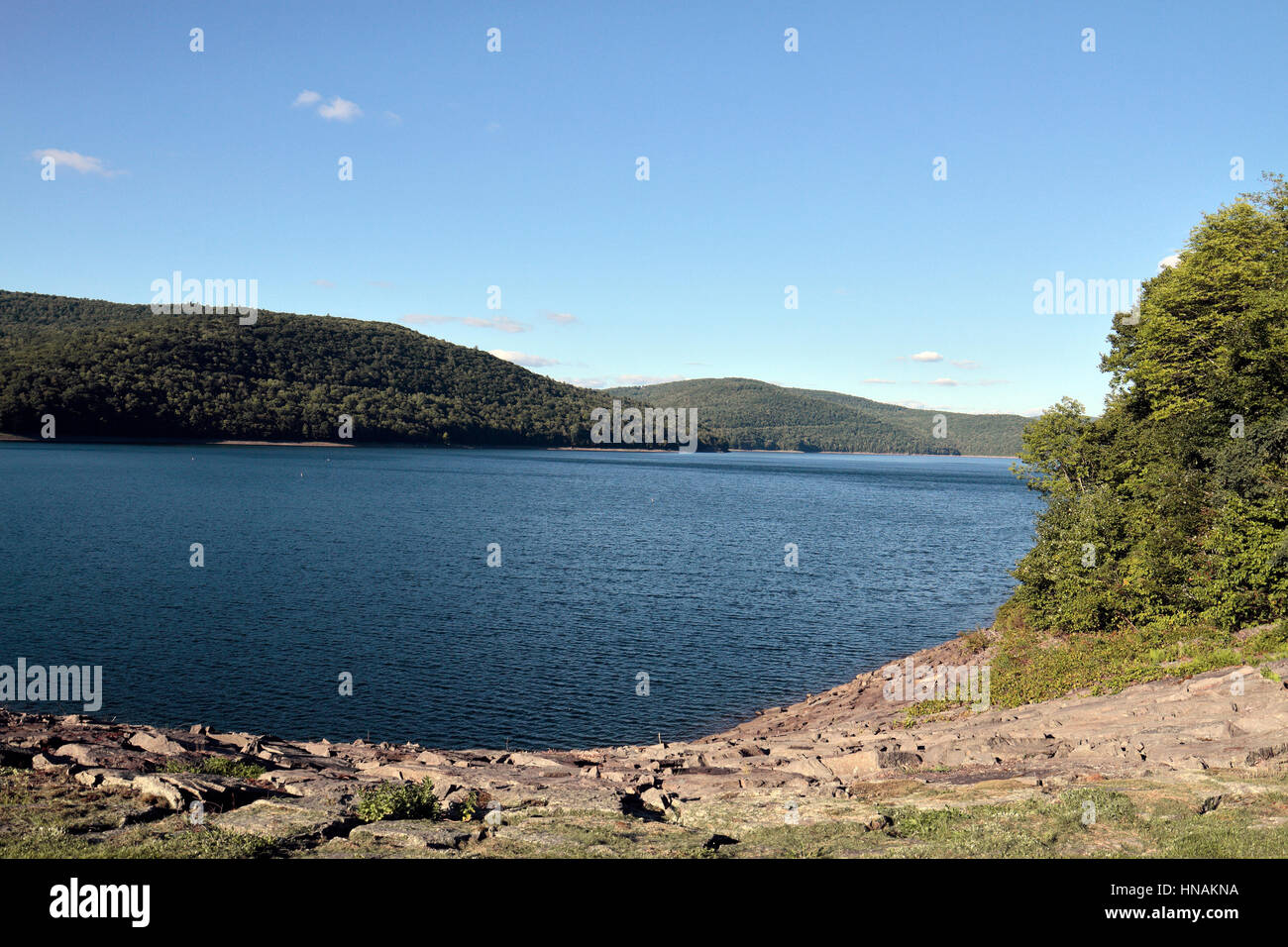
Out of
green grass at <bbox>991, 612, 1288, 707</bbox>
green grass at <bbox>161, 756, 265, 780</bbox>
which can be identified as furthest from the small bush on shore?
green grass at <bbox>991, 612, 1288, 707</bbox>

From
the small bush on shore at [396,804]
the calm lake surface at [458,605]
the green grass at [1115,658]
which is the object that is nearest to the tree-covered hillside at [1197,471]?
the green grass at [1115,658]

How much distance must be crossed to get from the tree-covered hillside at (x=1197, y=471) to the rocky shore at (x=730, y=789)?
7148 millimetres

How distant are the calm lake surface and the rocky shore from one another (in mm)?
8176

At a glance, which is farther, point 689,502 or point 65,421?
point 65,421

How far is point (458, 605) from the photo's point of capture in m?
48.5

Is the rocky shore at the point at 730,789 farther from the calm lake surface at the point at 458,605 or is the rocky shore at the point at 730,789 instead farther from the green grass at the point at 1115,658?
the calm lake surface at the point at 458,605

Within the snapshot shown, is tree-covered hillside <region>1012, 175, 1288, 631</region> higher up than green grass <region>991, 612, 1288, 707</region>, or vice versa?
tree-covered hillside <region>1012, 175, 1288, 631</region>

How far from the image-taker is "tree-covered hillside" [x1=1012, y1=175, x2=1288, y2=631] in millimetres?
27828

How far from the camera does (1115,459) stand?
42.5 metres

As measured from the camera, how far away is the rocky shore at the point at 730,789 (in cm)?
1178

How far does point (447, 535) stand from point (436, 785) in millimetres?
62226

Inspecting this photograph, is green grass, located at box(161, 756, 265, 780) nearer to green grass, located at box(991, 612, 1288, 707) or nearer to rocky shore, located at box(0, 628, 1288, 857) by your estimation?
rocky shore, located at box(0, 628, 1288, 857)

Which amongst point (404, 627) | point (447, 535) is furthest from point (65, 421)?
point (404, 627)
